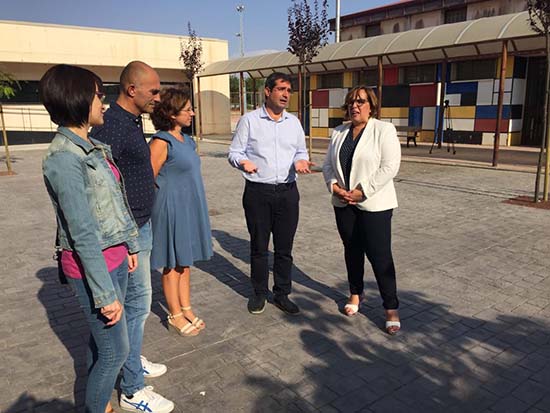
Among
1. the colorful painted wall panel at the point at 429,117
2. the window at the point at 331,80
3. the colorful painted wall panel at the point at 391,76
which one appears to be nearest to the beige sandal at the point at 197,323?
the colorful painted wall panel at the point at 429,117

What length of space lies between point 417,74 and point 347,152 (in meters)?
18.0

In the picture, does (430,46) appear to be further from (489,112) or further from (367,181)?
(367,181)

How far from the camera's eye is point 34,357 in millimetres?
3361

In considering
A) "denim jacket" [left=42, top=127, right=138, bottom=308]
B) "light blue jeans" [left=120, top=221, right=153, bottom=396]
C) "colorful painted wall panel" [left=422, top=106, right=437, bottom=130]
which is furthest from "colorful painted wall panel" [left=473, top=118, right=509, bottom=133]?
"denim jacket" [left=42, top=127, right=138, bottom=308]

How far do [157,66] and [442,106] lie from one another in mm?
15148

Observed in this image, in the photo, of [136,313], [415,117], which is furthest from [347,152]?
[415,117]

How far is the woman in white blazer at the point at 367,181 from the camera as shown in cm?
354

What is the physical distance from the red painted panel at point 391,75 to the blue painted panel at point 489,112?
399cm

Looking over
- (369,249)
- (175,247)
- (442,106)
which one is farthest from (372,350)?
(442,106)

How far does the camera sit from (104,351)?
7.45 ft

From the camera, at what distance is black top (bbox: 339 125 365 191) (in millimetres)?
3684

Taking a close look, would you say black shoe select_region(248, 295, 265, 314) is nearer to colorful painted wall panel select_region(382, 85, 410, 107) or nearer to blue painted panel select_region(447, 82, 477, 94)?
blue painted panel select_region(447, 82, 477, 94)

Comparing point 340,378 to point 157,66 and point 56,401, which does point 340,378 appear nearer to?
point 56,401

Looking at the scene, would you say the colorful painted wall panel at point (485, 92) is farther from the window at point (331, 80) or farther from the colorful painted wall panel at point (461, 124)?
the window at point (331, 80)
